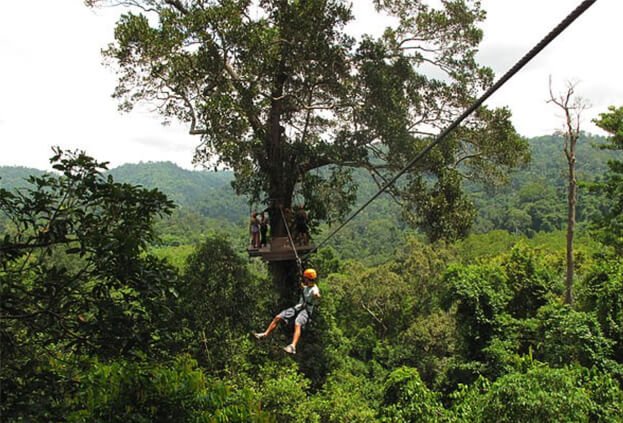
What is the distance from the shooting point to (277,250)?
8.13 metres

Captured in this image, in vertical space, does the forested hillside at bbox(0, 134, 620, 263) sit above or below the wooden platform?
above

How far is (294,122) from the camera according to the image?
940 cm

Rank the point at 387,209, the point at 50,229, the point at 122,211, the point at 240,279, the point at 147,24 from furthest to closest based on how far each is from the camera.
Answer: the point at 387,209 < the point at 240,279 < the point at 147,24 < the point at 122,211 < the point at 50,229

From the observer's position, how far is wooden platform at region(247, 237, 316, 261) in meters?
8.08

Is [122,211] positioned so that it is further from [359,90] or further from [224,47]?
[359,90]

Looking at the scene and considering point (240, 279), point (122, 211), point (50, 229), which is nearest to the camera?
point (50, 229)

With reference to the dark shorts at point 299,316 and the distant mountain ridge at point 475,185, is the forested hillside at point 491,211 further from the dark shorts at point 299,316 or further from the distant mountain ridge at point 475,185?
the dark shorts at point 299,316

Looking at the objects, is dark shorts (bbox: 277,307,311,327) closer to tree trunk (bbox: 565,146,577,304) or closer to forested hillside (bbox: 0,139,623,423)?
forested hillside (bbox: 0,139,623,423)

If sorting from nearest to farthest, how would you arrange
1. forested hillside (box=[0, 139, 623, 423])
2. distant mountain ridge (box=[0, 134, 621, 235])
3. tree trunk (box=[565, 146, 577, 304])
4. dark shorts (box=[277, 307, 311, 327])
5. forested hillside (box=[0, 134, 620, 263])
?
1. forested hillside (box=[0, 139, 623, 423])
2. dark shorts (box=[277, 307, 311, 327])
3. tree trunk (box=[565, 146, 577, 304])
4. forested hillside (box=[0, 134, 620, 263])
5. distant mountain ridge (box=[0, 134, 621, 235])

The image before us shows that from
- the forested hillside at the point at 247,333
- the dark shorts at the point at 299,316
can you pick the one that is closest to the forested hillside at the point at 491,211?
the forested hillside at the point at 247,333

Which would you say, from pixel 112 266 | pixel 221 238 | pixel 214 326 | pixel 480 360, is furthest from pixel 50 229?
pixel 480 360

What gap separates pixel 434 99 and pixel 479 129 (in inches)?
37.8

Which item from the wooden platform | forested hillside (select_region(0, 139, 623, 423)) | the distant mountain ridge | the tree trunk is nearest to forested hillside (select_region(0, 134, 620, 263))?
the distant mountain ridge

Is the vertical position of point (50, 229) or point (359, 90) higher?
point (359, 90)
